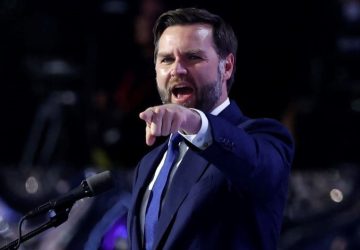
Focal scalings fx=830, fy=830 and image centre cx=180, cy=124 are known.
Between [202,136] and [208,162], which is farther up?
[202,136]

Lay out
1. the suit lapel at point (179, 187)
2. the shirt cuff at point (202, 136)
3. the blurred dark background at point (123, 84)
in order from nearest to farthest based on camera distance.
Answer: the shirt cuff at point (202, 136)
the suit lapel at point (179, 187)
the blurred dark background at point (123, 84)

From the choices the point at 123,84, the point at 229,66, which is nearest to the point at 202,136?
the point at 229,66

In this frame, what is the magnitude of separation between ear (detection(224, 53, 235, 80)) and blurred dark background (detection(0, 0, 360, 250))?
5.66ft

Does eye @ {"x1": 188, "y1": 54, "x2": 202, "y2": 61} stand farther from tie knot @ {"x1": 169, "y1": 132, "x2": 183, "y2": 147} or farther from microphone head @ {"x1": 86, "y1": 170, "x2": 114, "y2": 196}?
microphone head @ {"x1": 86, "y1": 170, "x2": 114, "y2": 196}

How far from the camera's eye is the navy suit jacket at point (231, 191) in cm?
229

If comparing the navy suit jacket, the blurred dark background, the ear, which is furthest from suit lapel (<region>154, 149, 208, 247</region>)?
the blurred dark background

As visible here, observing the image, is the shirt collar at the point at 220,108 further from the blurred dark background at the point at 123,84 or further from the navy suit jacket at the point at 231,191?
the blurred dark background at the point at 123,84

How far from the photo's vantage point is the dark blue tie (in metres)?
2.59

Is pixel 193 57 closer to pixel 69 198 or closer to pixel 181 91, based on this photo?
pixel 181 91

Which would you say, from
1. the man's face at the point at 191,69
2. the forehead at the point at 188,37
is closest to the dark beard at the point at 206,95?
the man's face at the point at 191,69

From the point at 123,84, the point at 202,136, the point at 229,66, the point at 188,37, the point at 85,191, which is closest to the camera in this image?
the point at 202,136

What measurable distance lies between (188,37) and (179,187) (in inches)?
19.0

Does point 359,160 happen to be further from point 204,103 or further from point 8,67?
point 204,103

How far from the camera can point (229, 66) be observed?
9.11 ft
